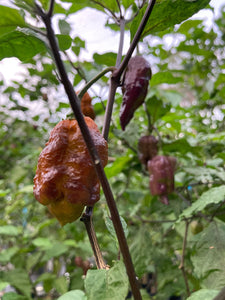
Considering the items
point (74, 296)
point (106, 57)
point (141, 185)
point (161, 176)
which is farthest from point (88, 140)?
point (141, 185)

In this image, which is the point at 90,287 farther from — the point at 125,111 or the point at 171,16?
the point at 171,16

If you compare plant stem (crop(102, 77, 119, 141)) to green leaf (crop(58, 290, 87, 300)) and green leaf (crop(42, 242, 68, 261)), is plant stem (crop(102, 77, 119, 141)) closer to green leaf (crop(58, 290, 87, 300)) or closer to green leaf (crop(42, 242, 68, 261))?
green leaf (crop(58, 290, 87, 300))

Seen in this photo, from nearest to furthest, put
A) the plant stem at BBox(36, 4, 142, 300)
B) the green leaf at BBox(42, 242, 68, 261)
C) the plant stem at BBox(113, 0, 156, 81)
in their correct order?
the plant stem at BBox(36, 4, 142, 300) → the plant stem at BBox(113, 0, 156, 81) → the green leaf at BBox(42, 242, 68, 261)

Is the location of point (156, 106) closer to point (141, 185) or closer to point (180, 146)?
point (180, 146)

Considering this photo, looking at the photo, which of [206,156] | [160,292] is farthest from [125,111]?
[160,292]

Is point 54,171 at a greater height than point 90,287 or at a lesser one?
greater

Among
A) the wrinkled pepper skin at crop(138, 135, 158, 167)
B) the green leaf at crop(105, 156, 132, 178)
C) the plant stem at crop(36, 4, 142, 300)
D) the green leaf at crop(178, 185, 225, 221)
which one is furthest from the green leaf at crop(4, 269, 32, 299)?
the plant stem at crop(36, 4, 142, 300)
